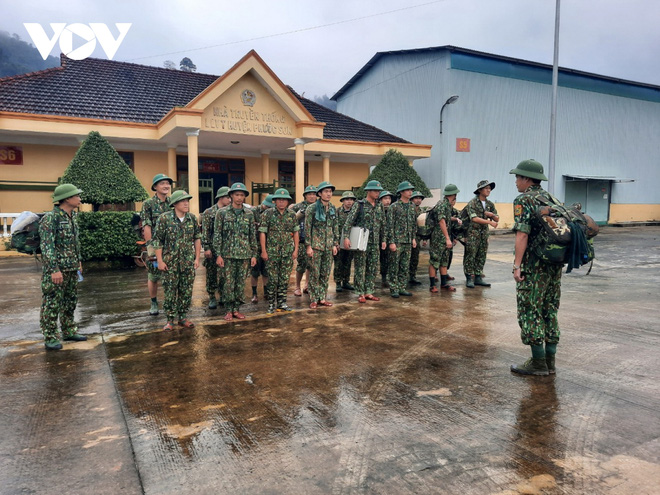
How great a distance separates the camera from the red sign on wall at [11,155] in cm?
1505

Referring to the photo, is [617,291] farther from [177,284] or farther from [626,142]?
[626,142]

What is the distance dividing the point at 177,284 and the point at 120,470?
3267 millimetres

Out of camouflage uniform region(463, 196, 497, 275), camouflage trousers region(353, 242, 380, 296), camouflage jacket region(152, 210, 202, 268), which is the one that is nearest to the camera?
camouflage jacket region(152, 210, 202, 268)

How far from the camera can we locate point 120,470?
9.00 feet

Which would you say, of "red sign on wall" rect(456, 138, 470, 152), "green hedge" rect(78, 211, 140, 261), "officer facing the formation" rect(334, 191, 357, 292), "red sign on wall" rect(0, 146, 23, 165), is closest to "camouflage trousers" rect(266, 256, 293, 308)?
"officer facing the formation" rect(334, 191, 357, 292)

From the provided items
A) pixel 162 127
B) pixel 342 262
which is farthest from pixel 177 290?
pixel 162 127

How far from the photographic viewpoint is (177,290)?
5867 mm

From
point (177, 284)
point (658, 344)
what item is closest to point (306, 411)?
point (177, 284)

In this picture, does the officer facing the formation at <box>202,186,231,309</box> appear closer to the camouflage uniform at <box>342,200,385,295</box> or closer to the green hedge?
the camouflage uniform at <box>342,200,385,295</box>

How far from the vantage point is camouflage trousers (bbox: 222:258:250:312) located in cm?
625

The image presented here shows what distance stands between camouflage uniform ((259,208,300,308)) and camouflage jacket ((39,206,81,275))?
2.34 meters

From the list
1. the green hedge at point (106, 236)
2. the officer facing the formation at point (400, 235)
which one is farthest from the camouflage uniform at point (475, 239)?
the green hedge at point (106, 236)

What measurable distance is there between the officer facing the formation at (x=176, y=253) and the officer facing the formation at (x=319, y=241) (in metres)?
1.76

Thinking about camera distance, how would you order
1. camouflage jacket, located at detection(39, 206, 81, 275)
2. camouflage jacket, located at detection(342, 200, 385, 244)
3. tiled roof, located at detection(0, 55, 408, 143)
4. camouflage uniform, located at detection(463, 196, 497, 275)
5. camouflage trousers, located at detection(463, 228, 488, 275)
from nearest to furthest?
1. camouflage jacket, located at detection(39, 206, 81, 275)
2. camouflage jacket, located at detection(342, 200, 385, 244)
3. camouflage uniform, located at detection(463, 196, 497, 275)
4. camouflage trousers, located at detection(463, 228, 488, 275)
5. tiled roof, located at detection(0, 55, 408, 143)
